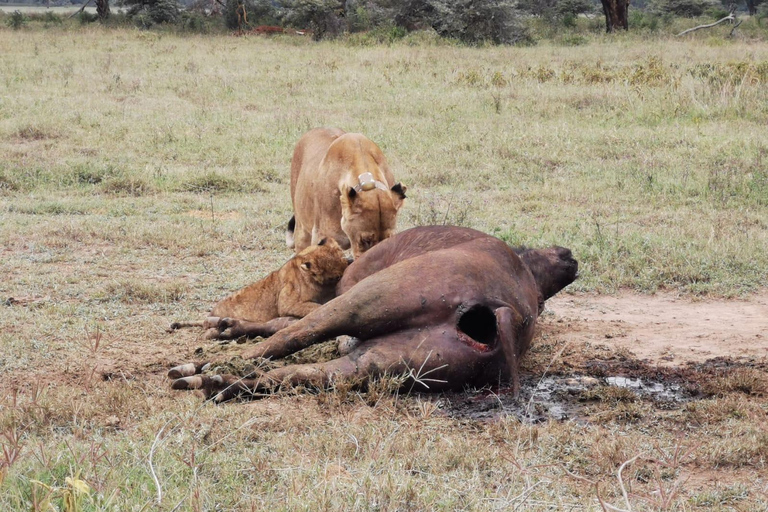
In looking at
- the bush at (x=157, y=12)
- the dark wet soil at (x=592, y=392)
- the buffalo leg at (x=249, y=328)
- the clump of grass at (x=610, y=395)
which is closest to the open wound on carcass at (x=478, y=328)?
the dark wet soil at (x=592, y=392)

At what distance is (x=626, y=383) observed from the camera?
5090 millimetres

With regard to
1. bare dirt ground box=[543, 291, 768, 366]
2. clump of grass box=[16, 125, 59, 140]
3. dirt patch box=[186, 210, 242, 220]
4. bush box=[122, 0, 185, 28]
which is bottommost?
dirt patch box=[186, 210, 242, 220]

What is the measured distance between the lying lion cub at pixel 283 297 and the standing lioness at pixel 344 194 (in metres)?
0.25

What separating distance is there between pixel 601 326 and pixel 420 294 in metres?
2.10

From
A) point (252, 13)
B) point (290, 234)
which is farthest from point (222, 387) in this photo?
point (252, 13)

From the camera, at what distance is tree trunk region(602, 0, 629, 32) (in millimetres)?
30969

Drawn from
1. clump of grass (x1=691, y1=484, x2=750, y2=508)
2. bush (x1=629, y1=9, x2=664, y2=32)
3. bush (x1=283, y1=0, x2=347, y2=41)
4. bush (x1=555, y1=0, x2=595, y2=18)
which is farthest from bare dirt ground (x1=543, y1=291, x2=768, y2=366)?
bush (x1=555, y1=0, x2=595, y2=18)

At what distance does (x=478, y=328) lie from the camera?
4961mm

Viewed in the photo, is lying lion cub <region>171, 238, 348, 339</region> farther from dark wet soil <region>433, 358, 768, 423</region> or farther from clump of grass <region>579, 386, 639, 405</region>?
clump of grass <region>579, 386, 639, 405</region>

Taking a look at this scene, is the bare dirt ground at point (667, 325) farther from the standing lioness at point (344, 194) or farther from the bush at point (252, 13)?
the bush at point (252, 13)

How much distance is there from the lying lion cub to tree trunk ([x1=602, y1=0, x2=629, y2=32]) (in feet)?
89.3

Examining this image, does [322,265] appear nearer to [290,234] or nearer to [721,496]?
[290,234]

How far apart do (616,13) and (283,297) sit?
27984 millimetres

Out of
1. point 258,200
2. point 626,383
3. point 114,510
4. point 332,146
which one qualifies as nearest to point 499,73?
point 258,200
